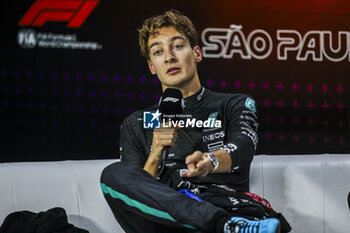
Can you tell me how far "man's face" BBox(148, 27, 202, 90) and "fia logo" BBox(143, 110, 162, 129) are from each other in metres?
0.21

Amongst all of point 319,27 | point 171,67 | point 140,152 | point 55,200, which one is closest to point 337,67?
point 319,27

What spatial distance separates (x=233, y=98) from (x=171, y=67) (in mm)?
464

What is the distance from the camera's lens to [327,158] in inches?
107

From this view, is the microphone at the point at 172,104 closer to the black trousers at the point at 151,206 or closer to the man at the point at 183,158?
the man at the point at 183,158

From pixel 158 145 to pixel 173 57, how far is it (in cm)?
65

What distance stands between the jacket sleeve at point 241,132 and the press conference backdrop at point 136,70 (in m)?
0.61

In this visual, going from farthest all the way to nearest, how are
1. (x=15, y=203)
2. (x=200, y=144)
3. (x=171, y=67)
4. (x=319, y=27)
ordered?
(x=319, y=27) → (x=171, y=67) → (x=200, y=144) → (x=15, y=203)

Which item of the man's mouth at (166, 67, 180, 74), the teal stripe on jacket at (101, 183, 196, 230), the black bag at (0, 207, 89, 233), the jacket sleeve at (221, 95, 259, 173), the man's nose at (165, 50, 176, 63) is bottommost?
the black bag at (0, 207, 89, 233)

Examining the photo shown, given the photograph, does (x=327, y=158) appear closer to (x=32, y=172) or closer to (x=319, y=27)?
(x=319, y=27)

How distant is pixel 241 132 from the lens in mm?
2578

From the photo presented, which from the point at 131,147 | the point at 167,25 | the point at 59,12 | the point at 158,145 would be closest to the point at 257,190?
the point at 158,145

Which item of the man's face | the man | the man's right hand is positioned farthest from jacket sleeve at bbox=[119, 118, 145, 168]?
the man's face

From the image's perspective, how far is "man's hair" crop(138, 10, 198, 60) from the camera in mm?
3082

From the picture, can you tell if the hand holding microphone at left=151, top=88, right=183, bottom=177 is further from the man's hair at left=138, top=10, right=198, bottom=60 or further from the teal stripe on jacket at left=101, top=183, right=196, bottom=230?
the man's hair at left=138, top=10, right=198, bottom=60
